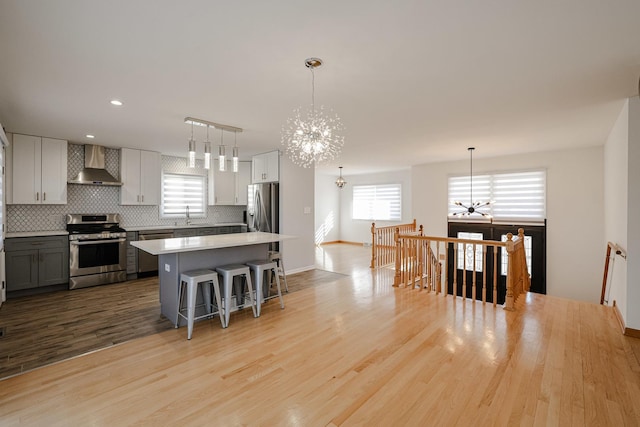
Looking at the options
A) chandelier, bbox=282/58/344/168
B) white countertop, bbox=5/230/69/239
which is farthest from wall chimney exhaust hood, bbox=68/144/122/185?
chandelier, bbox=282/58/344/168

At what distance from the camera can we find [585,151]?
5.54 meters

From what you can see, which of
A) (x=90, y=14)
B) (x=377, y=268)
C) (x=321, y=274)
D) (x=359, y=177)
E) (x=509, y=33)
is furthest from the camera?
(x=359, y=177)

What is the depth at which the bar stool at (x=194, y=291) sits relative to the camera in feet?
10.1

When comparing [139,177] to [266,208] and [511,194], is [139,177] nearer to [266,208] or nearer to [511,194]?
[266,208]

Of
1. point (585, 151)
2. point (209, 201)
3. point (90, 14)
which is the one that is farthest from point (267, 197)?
point (585, 151)

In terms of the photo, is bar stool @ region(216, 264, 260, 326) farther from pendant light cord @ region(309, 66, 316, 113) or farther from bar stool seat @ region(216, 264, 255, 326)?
pendant light cord @ region(309, 66, 316, 113)

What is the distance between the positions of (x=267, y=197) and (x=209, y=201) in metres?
1.76

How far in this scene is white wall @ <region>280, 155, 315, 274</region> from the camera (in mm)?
5855

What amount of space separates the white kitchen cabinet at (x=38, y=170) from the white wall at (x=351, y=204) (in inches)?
309

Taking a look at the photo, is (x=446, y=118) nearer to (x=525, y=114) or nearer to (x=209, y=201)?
(x=525, y=114)

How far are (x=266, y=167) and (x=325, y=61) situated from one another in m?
3.98

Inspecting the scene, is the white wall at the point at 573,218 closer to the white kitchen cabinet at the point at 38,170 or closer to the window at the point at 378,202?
the window at the point at 378,202

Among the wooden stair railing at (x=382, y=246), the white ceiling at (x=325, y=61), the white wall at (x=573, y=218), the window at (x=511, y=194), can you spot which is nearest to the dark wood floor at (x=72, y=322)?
the wooden stair railing at (x=382, y=246)

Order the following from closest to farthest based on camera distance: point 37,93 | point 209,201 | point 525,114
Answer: point 37,93, point 525,114, point 209,201
